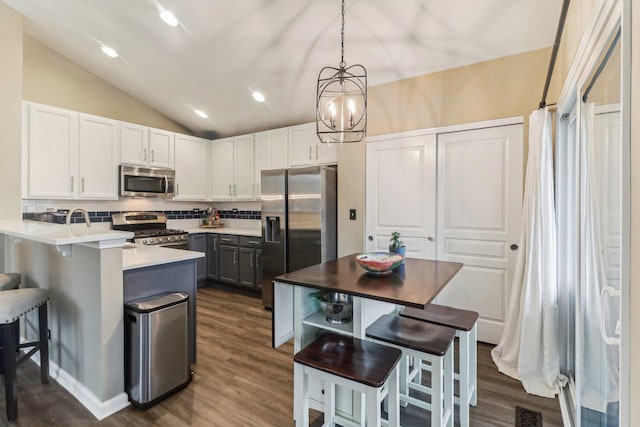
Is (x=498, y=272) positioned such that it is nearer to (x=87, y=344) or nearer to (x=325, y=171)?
(x=325, y=171)

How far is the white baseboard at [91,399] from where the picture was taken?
6.52 feet

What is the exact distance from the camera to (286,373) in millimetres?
2498

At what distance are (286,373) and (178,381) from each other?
2.59 ft

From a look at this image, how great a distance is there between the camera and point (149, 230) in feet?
15.3

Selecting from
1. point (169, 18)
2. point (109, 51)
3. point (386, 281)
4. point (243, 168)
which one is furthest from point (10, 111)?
point (386, 281)

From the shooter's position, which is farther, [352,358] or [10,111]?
[10,111]

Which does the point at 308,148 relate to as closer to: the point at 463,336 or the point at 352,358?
the point at 463,336

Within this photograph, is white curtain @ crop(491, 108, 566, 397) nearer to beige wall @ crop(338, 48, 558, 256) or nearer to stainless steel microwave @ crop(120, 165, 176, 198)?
beige wall @ crop(338, 48, 558, 256)

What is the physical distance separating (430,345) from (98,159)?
4482 millimetres

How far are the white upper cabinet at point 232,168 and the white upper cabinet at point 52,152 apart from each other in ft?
6.45

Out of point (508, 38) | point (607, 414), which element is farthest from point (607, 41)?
point (508, 38)

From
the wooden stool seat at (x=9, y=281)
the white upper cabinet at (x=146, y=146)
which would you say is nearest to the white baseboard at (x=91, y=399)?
the wooden stool seat at (x=9, y=281)

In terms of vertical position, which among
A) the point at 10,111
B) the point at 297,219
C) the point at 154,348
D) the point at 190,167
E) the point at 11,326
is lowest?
the point at 154,348

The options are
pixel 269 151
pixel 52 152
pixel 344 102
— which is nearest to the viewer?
pixel 344 102
